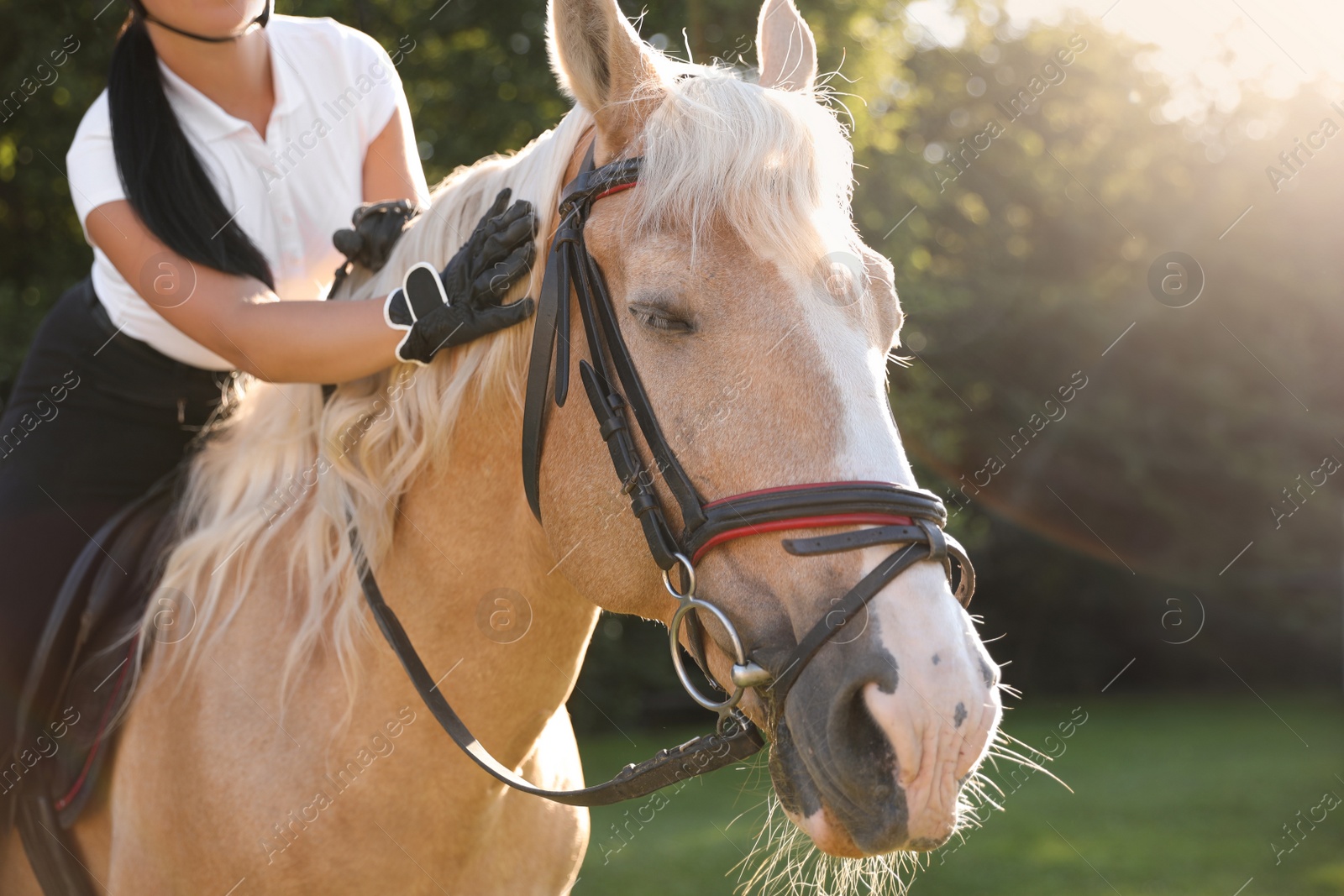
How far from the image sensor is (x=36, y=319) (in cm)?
952

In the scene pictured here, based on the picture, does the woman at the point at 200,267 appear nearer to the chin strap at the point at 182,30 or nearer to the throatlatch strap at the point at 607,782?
the chin strap at the point at 182,30

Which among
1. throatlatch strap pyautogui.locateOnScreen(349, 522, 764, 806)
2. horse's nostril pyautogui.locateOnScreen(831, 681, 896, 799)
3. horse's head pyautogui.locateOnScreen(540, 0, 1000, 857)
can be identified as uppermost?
horse's head pyautogui.locateOnScreen(540, 0, 1000, 857)

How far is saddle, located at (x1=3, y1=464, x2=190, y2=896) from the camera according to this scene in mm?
2418

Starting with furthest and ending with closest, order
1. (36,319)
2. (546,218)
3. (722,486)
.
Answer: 1. (36,319)
2. (546,218)
3. (722,486)

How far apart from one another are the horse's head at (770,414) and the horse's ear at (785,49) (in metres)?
0.38

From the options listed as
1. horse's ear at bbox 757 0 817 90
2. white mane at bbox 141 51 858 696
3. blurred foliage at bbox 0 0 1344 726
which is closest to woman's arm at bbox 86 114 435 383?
white mane at bbox 141 51 858 696

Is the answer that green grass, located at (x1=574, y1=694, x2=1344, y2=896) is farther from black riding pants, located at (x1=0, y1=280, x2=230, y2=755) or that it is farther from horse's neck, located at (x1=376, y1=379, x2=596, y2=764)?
black riding pants, located at (x1=0, y1=280, x2=230, y2=755)

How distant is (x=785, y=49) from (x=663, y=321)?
1.09 meters

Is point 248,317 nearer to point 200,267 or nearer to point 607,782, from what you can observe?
point 200,267

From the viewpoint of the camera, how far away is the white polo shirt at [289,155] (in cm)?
265

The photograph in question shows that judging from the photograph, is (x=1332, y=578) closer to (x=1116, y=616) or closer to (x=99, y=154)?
(x=1116, y=616)

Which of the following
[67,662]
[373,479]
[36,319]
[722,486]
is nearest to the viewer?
[722,486]


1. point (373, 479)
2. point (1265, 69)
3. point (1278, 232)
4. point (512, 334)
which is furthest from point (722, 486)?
point (1278, 232)

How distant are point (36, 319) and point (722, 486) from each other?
9.80m
